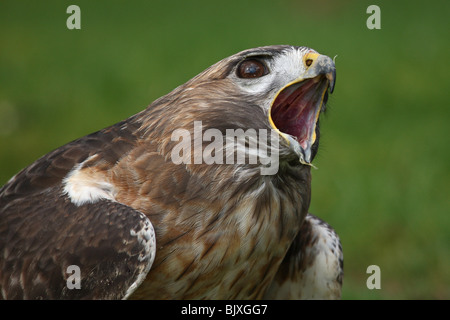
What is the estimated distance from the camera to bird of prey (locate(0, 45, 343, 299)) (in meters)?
3.70

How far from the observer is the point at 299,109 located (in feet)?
14.0

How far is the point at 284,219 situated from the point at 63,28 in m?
11.8

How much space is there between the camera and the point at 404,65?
1221cm

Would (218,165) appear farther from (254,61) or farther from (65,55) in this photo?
(65,55)

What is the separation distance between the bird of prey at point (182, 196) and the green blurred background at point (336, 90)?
9.31 feet

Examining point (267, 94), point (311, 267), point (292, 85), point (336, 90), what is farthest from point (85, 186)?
point (336, 90)

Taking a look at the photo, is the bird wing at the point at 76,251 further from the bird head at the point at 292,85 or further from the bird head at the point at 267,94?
the bird head at the point at 292,85

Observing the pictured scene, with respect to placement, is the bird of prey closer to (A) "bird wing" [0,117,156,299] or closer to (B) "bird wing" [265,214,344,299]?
(A) "bird wing" [0,117,156,299]

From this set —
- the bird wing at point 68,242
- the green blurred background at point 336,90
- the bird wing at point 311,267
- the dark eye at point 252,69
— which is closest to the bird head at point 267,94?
the dark eye at point 252,69

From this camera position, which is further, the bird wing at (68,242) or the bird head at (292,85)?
the bird head at (292,85)

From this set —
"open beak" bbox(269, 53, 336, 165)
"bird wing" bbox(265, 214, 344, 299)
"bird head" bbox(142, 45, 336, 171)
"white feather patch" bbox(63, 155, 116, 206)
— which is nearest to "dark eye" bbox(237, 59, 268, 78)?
"bird head" bbox(142, 45, 336, 171)

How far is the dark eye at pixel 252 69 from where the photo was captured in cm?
407

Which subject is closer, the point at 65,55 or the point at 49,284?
the point at 49,284
